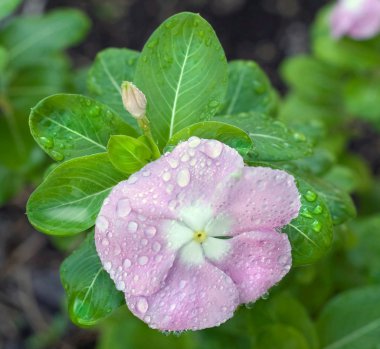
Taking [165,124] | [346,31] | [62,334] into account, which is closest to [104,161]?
[165,124]

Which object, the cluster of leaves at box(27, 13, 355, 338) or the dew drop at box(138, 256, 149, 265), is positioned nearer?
the dew drop at box(138, 256, 149, 265)

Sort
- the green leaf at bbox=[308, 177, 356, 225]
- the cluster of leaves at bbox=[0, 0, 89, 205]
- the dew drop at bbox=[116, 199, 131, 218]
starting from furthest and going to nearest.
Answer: the cluster of leaves at bbox=[0, 0, 89, 205], the green leaf at bbox=[308, 177, 356, 225], the dew drop at bbox=[116, 199, 131, 218]

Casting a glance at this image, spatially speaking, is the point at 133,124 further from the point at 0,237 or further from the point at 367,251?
the point at 0,237

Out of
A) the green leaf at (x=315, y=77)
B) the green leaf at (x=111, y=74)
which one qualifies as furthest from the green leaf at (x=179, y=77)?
the green leaf at (x=315, y=77)

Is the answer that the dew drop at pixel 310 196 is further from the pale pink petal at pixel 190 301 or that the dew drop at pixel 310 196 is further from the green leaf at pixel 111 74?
the green leaf at pixel 111 74

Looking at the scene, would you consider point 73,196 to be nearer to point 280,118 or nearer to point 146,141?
point 146,141

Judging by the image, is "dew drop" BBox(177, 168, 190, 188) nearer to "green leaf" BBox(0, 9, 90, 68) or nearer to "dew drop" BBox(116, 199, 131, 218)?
"dew drop" BBox(116, 199, 131, 218)

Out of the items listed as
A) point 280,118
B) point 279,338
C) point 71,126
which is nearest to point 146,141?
point 71,126

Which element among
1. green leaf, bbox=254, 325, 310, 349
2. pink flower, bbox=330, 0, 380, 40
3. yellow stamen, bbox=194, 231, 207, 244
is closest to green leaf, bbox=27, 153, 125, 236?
yellow stamen, bbox=194, 231, 207, 244
